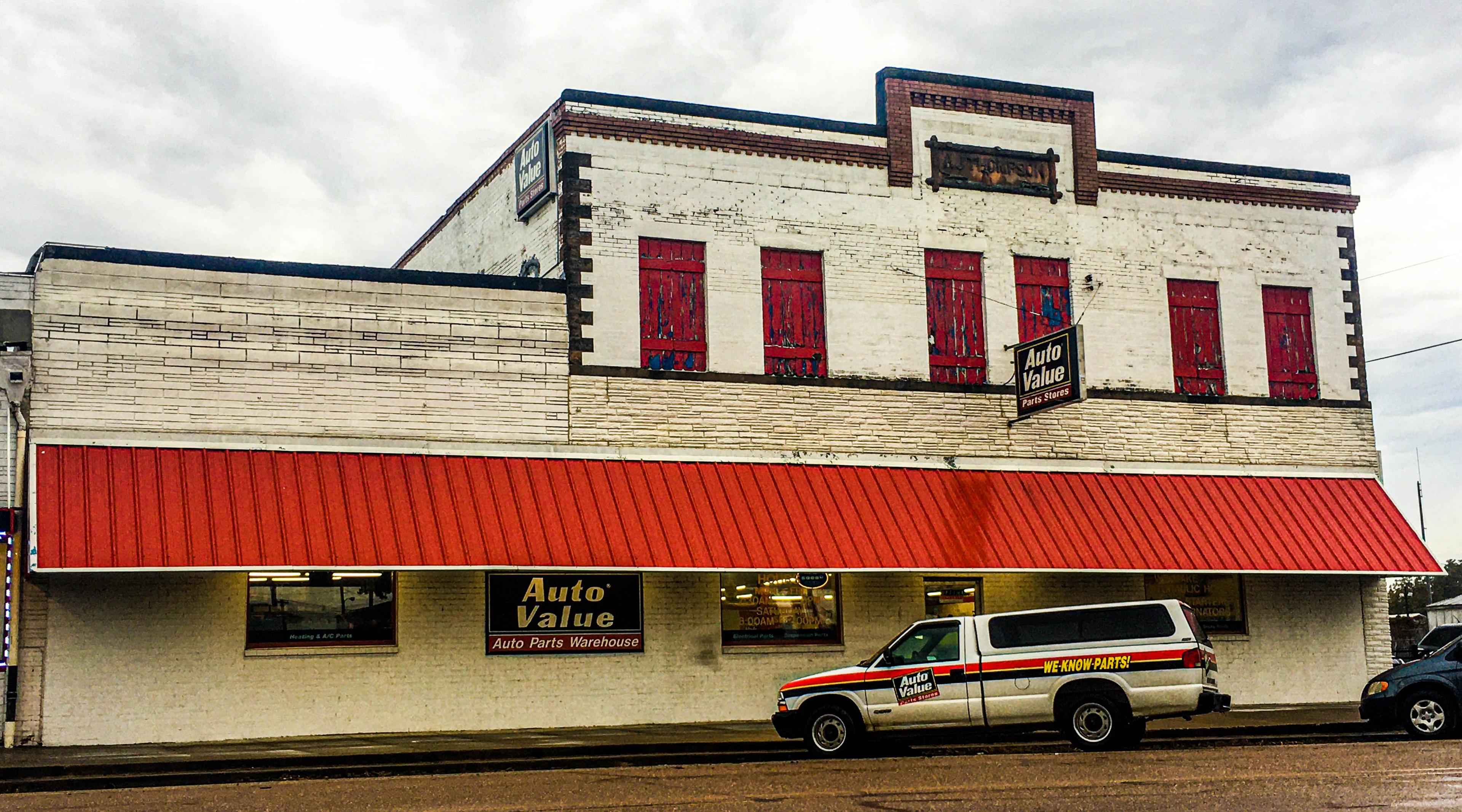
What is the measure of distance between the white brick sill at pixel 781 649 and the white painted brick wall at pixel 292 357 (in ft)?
13.1

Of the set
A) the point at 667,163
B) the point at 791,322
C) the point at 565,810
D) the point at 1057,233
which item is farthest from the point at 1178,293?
the point at 565,810

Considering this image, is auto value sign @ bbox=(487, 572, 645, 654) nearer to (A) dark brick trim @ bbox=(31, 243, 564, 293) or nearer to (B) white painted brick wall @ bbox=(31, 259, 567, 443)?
(B) white painted brick wall @ bbox=(31, 259, 567, 443)

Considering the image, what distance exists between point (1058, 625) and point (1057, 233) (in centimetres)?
937

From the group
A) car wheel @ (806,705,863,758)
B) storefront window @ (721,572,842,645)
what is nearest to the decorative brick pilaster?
storefront window @ (721,572,842,645)

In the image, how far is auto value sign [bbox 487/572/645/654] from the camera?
19891 mm

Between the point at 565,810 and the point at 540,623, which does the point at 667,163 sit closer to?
the point at 540,623

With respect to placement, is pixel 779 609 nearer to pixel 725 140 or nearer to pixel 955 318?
pixel 955 318

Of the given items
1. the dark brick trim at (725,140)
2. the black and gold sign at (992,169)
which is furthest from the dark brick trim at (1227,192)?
the dark brick trim at (725,140)

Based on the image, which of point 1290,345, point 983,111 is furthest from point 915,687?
point 1290,345

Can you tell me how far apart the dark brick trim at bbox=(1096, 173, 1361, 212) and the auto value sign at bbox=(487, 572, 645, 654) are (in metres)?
11.0

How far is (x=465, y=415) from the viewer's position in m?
20.1

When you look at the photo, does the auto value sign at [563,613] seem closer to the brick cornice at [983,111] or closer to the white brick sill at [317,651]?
the white brick sill at [317,651]

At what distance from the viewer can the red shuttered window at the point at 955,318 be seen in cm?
2295

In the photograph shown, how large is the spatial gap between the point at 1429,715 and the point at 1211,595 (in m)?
6.39
